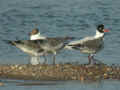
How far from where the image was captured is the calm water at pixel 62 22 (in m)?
16.2

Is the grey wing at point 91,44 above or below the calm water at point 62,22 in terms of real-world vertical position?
below

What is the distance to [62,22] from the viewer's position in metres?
21.2

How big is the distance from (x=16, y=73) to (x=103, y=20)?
8319mm

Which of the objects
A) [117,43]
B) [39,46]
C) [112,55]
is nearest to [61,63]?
[39,46]

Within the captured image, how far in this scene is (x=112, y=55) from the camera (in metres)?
16.2

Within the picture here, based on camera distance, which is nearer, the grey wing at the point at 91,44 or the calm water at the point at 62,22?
the grey wing at the point at 91,44

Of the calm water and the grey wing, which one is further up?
the calm water

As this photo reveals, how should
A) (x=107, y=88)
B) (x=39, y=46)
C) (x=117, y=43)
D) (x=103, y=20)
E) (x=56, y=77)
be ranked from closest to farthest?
(x=107, y=88) → (x=56, y=77) → (x=39, y=46) → (x=117, y=43) → (x=103, y=20)

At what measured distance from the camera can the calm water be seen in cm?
1622

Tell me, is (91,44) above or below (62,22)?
below

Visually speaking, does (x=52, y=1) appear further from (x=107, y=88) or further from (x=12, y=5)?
(x=107, y=88)

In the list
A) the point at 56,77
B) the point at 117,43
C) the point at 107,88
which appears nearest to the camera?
the point at 107,88

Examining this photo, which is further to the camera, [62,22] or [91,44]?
[62,22]

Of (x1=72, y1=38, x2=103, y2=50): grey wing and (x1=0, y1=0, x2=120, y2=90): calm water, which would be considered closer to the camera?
(x1=72, y1=38, x2=103, y2=50): grey wing
